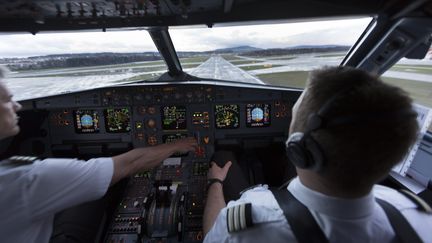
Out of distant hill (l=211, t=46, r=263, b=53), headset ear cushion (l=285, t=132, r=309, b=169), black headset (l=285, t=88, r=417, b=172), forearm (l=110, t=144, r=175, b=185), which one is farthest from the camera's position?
distant hill (l=211, t=46, r=263, b=53)

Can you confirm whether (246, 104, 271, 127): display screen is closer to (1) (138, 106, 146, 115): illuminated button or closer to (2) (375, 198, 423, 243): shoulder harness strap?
(1) (138, 106, 146, 115): illuminated button

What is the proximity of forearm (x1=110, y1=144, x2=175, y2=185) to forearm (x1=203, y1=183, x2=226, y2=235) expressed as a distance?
17.4 inches

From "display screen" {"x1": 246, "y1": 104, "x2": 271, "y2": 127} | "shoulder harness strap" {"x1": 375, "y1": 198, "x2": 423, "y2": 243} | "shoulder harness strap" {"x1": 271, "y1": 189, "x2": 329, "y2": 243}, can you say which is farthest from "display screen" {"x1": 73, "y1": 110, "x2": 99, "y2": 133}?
"shoulder harness strap" {"x1": 375, "y1": 198, "x2": 423, "y2": 243}

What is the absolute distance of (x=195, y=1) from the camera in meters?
1.56

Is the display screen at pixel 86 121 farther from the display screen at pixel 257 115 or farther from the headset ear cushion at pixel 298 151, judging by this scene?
the headset ear cushion at pixel 298 151

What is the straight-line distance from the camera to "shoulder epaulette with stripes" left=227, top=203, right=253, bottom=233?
2.64 feet

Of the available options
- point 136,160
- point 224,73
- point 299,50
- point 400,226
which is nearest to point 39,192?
point 136,160

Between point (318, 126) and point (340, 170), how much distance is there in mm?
114

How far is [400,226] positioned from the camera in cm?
79

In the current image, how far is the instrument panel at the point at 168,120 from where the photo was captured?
2904 mm

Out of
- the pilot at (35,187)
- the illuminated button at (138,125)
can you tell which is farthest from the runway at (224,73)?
the pilot at (35,187)

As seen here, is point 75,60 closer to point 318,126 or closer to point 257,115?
point 257,115

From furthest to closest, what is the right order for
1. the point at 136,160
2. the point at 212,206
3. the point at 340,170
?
the point at 136,160, the point at 212,206, the point at 340,170

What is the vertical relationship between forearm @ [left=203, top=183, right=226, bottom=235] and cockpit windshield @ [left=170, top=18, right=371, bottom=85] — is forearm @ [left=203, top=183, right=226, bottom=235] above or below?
below
